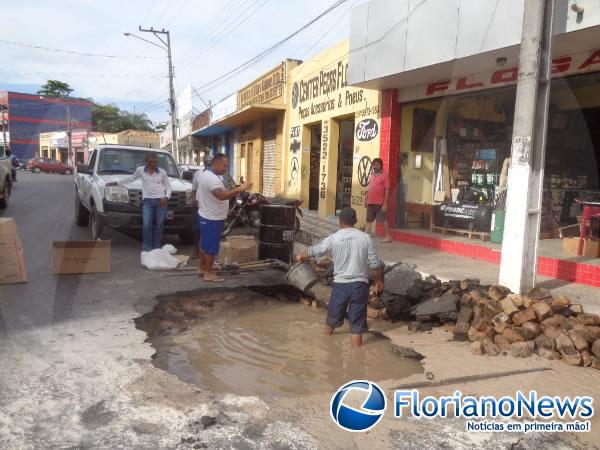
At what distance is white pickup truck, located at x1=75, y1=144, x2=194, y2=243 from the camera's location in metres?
8.44

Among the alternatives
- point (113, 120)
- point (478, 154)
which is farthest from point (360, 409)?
point (113, 120)

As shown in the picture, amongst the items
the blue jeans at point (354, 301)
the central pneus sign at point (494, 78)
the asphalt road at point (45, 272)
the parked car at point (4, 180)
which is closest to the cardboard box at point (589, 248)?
the central pneus sign at point (494, 78)

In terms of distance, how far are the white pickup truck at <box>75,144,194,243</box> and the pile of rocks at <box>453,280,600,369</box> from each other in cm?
552

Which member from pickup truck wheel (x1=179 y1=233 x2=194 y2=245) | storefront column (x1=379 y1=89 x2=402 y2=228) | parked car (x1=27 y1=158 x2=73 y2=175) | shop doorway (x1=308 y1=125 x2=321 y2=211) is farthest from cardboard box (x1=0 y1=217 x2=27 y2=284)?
parked car (x1=27 y1=158 x2=73 y2=175)

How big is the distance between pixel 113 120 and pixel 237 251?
7038 cm

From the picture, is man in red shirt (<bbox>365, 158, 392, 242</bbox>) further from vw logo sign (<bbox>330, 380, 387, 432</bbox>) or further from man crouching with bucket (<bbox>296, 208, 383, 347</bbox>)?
vw logo sign (<bbox>330, 380, 387, 432</bbox>)

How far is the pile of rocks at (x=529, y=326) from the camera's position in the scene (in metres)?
4.28

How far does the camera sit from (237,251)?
7.81m

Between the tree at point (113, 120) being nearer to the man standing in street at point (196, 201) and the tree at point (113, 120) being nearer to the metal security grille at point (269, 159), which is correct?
the metal security grille at point (269, 159)

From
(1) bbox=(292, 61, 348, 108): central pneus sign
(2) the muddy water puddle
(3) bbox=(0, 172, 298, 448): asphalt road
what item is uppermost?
(1) bbox=(292, 61, 348, 108): central pneus sign

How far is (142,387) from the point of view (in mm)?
3553

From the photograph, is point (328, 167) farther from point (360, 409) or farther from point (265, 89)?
point (360, 409)

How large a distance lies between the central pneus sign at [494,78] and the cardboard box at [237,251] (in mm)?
4721

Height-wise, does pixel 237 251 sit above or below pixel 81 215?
below
